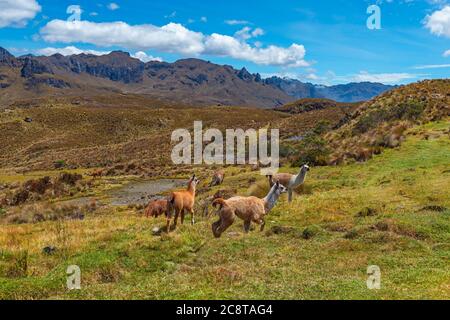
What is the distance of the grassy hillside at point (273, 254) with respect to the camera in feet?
34.3

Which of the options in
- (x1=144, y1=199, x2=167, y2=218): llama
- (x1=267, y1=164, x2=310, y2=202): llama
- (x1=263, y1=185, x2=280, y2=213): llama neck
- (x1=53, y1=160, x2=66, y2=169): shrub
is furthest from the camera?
(x1=53, y1=160, x2=66, y2=169): shrub

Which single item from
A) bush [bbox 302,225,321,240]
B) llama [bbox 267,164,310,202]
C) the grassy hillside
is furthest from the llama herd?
llama [bbox 267,164,310,202]

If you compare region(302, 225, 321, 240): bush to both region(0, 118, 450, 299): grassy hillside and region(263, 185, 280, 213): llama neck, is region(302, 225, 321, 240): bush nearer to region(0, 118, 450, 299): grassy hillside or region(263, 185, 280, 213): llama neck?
region(0, 118, 450, 299): grassy hillside

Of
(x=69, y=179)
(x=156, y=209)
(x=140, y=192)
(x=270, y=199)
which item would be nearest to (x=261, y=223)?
(x=270, y=199)

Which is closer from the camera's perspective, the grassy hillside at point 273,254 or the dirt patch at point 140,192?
the grassy hillside at point 273,254

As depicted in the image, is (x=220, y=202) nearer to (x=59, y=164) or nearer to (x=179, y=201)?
(x=179, y=201)

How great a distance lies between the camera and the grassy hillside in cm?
1046

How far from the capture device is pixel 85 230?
19.7 m

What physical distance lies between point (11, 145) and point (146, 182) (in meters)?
80.0

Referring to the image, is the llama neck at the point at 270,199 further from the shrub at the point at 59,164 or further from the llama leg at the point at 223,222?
the shrub at the point at 59,164

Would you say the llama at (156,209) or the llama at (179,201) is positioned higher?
the llama at (179,201)

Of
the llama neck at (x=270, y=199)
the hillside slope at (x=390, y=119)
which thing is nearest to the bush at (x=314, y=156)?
the hillside slope at (x=390, y=119)
